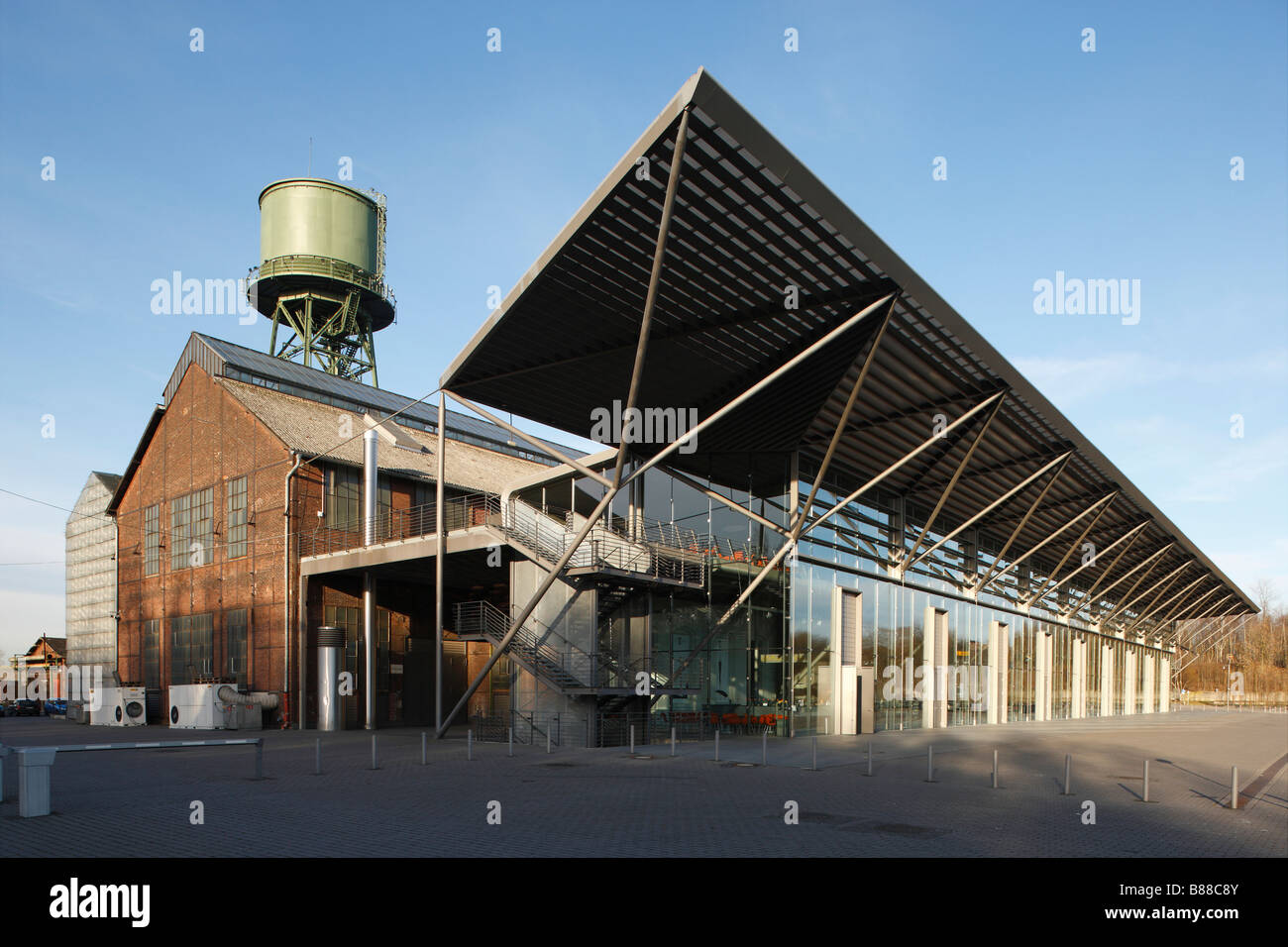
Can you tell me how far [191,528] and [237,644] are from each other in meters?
7.00

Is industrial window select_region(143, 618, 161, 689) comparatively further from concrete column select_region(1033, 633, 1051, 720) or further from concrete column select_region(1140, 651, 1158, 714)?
concrete column select_region(1140, 651, 1158, 714)

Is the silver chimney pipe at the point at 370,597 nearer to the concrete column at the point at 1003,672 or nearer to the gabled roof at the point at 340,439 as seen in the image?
the gabled roof at the point at 340,439

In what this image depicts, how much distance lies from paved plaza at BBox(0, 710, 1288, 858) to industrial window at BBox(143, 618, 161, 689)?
1874 cm

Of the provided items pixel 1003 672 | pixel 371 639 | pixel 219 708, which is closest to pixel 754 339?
pixel 371 639

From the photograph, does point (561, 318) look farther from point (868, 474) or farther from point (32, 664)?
point (32, 664)

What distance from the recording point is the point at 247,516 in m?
37.5

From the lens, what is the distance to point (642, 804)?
14.5 m

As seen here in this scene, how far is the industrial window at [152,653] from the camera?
1700 inches

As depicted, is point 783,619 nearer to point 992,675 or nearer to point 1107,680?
point 992,675

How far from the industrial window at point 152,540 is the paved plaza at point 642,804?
787 inches

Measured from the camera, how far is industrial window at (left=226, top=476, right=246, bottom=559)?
37862mm

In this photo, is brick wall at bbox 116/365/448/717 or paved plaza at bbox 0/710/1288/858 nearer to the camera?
paved plaza at bbox 0/710/1288/858

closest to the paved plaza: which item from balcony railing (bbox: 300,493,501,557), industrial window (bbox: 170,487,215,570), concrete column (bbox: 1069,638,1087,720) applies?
balcony railing (bbox: 300,493,501,557)
